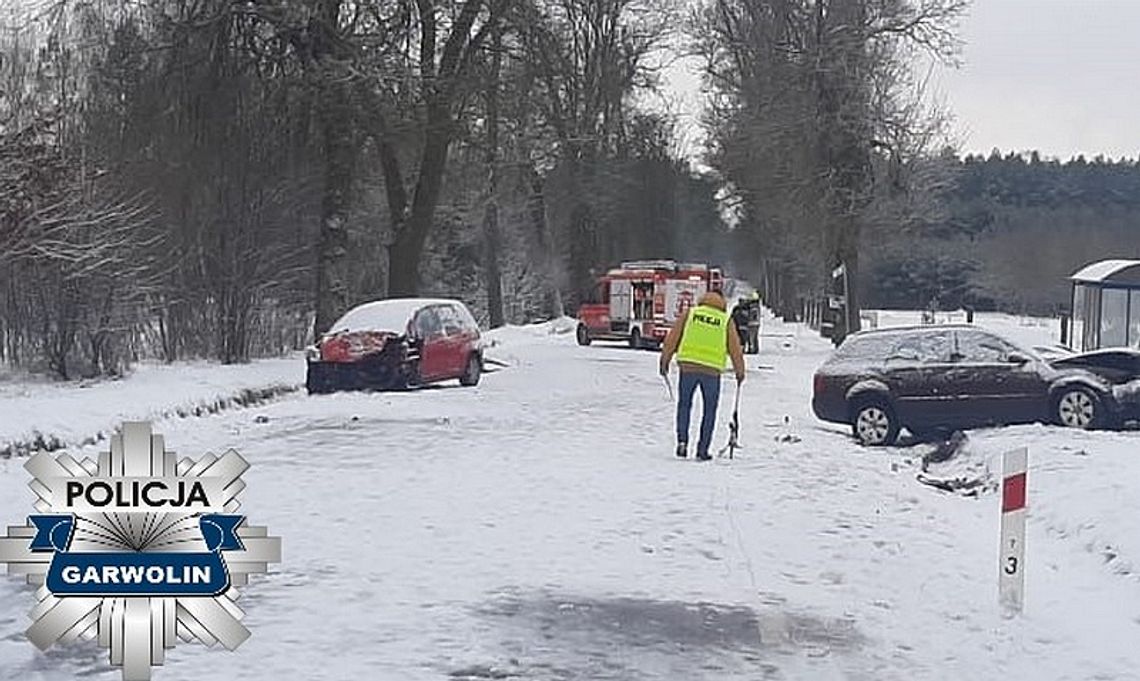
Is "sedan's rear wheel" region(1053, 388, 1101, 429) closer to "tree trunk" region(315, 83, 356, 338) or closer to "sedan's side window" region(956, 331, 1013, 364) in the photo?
"sedan's side window" region(956, 331, 1013, 364)

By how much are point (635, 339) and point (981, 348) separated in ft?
81.6

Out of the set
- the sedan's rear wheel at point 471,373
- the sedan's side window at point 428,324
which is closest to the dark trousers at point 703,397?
the sedan's side window at point 428,324

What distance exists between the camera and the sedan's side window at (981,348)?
66.5ft

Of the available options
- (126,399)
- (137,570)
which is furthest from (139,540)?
(126,399)

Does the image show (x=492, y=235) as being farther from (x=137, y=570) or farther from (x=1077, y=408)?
(x=137, y=570)

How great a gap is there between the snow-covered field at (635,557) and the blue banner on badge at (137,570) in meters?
2.53

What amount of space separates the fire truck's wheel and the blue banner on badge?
1585 inches

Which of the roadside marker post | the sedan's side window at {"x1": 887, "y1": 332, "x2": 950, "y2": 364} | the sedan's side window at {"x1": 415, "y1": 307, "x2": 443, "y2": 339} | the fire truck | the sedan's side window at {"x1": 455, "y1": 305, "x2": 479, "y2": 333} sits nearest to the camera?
the roadside marker post

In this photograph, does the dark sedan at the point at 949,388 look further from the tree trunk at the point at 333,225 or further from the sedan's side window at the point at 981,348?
the tree trunk at the point at 333,225

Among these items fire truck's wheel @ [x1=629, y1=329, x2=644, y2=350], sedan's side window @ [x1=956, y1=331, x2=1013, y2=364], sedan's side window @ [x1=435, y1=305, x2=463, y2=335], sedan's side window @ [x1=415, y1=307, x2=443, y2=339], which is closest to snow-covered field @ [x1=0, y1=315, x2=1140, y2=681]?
sedan's side window @ [x1=956, y1=331, x2=1013, y2=364]

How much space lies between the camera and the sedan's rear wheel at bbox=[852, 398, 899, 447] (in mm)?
20266

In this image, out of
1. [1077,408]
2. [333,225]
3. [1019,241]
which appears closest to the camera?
[1077,408]

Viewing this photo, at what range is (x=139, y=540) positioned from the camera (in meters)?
4.75

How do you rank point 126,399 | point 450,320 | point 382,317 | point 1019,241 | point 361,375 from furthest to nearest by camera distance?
point 1019,241 < point 450,320 < point 382,317 < point 361,375 < point 126,399
